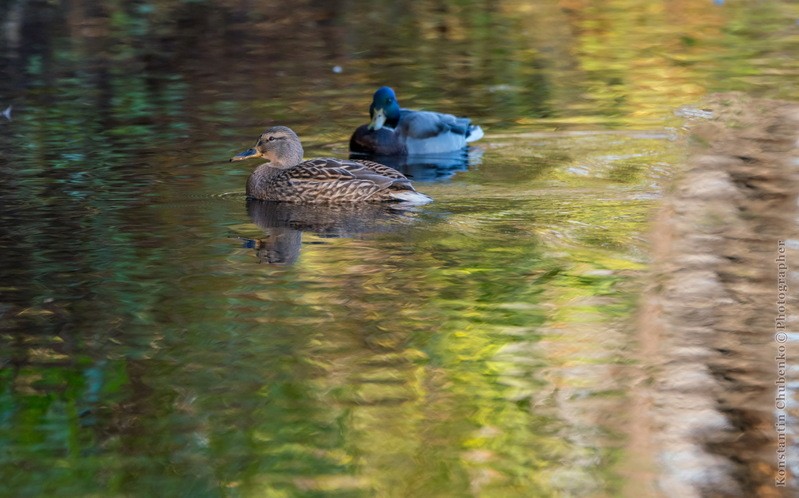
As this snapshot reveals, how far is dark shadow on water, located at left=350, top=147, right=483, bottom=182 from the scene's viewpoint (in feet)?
40.5

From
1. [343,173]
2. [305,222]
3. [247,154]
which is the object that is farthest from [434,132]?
[305,222]

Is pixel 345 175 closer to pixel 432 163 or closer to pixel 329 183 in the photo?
pixel 329 183

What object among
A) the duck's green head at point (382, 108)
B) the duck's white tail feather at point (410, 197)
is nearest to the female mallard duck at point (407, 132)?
the duck's green head at point (382, 108)

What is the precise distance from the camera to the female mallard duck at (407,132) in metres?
13.3

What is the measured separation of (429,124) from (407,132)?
24 cm

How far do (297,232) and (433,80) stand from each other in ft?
24.4

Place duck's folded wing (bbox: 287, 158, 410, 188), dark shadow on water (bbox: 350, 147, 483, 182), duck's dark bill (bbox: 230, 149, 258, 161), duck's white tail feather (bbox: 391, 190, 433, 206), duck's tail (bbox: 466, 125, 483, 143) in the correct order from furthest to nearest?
duck's tail (bbox: 466, 125, 483, 143)
dark shadow on water (bbox: 350, 147, 483, 182)
duck's dark bill (bbox: 230, 149, 258, 161)
duck's folded wing (bbox: 287, 158, 410, 188)
duck's white tail feather (bbox: 391, 190, 433, 206)

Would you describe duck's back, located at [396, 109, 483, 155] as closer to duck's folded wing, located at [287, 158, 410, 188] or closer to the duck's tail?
the duck's tail

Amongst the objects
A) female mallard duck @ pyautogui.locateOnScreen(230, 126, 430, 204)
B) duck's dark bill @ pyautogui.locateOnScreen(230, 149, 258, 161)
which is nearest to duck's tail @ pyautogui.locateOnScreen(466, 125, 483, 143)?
female mallard duck @ pyautogui.locateOnScreen(230, 126, 430, 204)

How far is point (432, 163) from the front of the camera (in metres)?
13.1

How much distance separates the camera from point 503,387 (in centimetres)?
670

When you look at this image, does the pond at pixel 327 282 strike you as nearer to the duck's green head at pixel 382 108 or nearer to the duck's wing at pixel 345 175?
the duck's wing at pixel 345 175

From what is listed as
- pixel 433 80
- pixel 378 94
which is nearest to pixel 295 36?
pixel 433 80

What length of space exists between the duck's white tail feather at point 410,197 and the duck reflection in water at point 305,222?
0.08 metres
